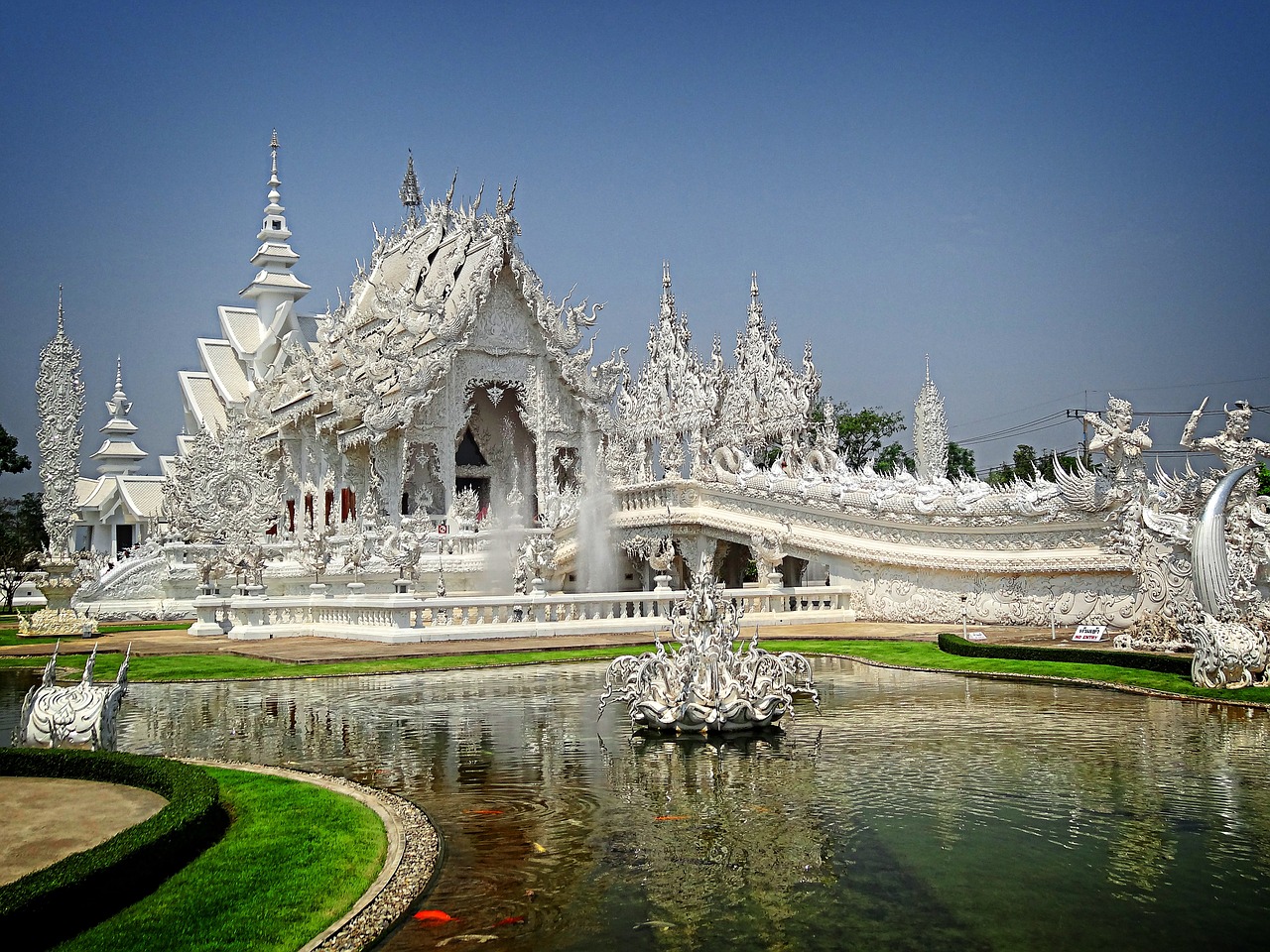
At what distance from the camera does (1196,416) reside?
47.3ft

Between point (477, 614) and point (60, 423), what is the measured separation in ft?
57.2

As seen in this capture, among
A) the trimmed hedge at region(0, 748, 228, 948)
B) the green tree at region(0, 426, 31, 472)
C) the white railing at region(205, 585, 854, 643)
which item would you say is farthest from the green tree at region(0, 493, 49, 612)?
the trimmed hedge at region(0, 748, 228, 948)

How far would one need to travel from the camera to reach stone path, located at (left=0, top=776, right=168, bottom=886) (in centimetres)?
584

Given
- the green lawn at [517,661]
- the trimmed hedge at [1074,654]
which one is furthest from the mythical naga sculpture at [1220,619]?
the green lawn at [517,661]

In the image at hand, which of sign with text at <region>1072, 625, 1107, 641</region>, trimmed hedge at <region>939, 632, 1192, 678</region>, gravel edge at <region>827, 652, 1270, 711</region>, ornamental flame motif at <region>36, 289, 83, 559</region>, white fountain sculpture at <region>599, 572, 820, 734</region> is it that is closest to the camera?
white fountain sculpture at <region>599, 572, 820, 734</region>

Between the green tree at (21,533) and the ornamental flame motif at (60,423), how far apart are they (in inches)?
340

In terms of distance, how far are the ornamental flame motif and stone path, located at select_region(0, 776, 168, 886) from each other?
2398 centimetres

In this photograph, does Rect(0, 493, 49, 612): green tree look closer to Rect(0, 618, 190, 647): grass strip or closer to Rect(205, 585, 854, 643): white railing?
Rect(0, 618, 190, 647): grass strip

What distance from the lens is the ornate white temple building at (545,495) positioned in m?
17.9

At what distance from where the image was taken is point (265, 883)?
5.57m

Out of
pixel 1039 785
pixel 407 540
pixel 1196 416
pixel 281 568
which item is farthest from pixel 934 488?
pixel 281 568

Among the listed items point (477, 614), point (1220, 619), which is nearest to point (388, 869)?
point (1220, 619)

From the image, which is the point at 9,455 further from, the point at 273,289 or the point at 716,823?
the point at 716,823

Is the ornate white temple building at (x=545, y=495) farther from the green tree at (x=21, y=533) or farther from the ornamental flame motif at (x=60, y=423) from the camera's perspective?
the green tree at (x=21, y=533)
